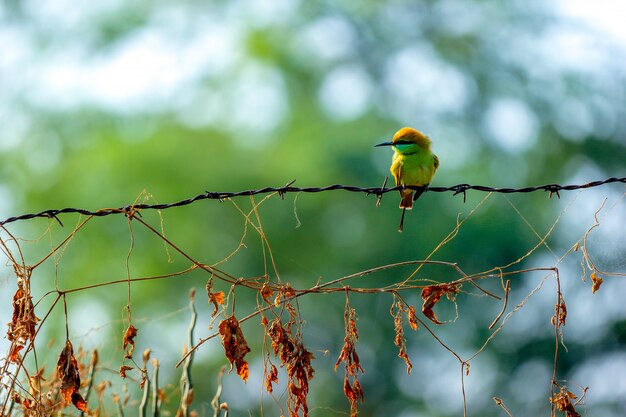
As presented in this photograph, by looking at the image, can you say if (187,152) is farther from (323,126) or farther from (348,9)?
(348,9)

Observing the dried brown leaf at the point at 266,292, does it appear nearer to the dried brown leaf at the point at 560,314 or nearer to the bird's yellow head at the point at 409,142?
the dried brown leaf at the point at 560,314

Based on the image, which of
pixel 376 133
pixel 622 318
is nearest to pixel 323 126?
pixel 376 133

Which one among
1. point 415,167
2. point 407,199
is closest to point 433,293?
point 415,167

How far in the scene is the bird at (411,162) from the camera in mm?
A: 6363

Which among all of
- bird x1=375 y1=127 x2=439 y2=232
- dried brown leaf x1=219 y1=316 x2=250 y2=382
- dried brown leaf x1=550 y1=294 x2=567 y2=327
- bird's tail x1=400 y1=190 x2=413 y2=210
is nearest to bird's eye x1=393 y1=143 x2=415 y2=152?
bird x1=375 y1=127 x2=439 y2=232

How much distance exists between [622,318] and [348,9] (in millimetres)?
13952

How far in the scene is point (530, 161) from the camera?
2397 cm

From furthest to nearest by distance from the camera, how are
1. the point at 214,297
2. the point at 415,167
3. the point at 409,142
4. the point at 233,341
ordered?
the point at 409,142 < the point at 415,167 < the point at 214,297 < the point at 233,341

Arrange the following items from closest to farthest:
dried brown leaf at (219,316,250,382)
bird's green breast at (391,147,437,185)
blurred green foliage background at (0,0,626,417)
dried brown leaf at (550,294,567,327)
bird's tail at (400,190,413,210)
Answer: dried brown leaf at (219,316,250,382) → dried brown leaf at (550,294,567,327) → bird's green breast at (391,147,437,185) → bird's tail at (400,190,413,210) → blurred green foliage background at (0,0,626,417)

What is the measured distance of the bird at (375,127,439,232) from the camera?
636 cm

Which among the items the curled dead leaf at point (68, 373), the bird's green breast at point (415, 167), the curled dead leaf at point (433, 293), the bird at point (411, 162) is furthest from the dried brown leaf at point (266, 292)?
the bird's green breast at point (415, 167)

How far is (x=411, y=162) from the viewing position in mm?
6410

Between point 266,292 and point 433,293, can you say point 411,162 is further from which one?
point 266,292

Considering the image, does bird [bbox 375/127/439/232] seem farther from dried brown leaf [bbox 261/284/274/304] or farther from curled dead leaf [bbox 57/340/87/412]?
curled dead leaf [bbox 57/340/87/412]
